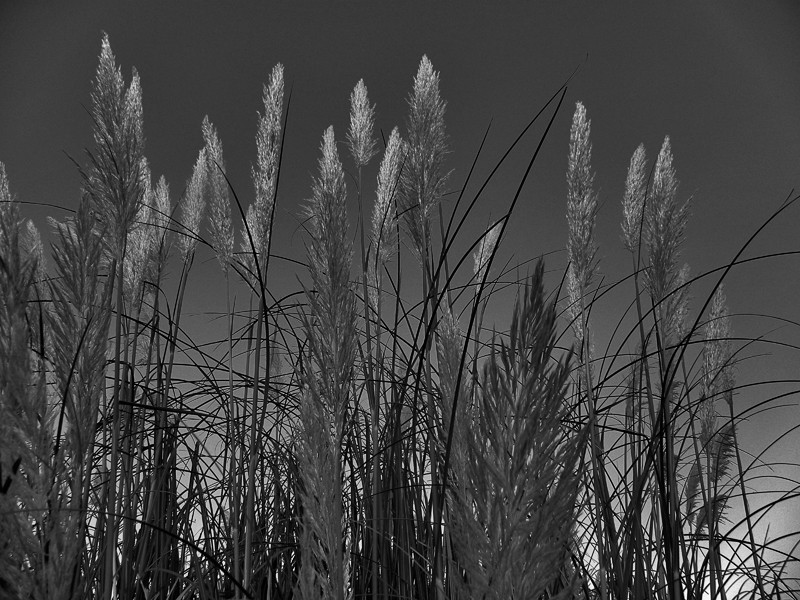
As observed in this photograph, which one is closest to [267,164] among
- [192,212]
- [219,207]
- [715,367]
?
[219,207]

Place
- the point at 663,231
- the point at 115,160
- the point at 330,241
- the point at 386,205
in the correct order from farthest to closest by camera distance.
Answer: the point at 386,205 < the point at 663,231 < the point at 115,160 < the point at 330,241

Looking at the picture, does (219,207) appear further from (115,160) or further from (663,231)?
(663,231)

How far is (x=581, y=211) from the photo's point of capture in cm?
243

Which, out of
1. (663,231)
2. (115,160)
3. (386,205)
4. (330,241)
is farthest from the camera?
(386,205)

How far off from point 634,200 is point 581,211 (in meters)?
0.45

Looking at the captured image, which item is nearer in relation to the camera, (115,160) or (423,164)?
(115,160)

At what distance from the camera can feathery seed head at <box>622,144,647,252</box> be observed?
2.71 metres

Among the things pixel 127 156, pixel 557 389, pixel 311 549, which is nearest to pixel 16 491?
pixel 311 549

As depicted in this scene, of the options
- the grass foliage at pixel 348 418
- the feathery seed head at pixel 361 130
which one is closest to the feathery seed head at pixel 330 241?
the grass foliage at pixel 348 418

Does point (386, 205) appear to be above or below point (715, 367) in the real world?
above

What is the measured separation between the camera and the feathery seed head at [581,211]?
2.38m

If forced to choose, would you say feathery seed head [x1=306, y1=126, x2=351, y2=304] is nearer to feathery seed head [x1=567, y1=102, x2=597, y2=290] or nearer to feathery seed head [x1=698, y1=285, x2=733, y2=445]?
feathery seed head [x1=567, y1=102, x2=597, y2=290]

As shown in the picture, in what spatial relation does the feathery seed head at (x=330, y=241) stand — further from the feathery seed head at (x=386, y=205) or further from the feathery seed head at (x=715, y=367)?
the feathery seed head at (x=715, y=367)

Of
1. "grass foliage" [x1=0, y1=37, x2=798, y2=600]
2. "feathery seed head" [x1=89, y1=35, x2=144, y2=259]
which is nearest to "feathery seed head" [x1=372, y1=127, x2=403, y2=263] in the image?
"grass foliage" [x1=0, y1=37, x2=798, y2=600]
